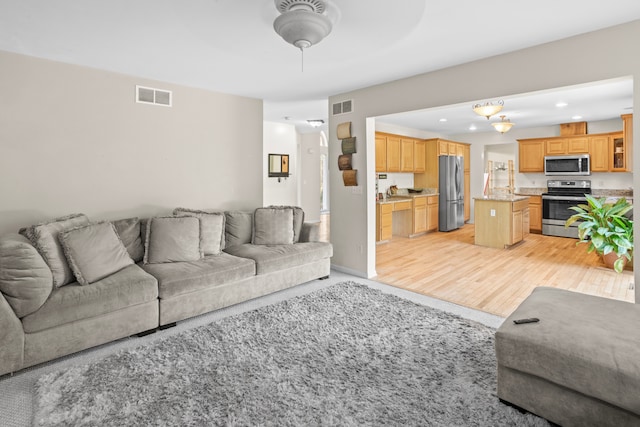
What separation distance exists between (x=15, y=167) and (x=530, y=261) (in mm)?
6475

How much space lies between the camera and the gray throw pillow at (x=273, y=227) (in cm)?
439

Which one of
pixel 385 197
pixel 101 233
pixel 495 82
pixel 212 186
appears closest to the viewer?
pixel 101 233

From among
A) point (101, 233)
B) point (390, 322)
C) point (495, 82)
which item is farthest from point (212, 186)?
point (495, 82)

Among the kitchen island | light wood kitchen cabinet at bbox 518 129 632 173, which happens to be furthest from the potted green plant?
light wood kitchen cabinet at bbox 518 129 632 173

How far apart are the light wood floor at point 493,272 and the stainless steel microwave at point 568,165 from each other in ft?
5.36

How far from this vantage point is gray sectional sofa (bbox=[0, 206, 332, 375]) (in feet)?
7.93

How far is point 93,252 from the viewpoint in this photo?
2.96m

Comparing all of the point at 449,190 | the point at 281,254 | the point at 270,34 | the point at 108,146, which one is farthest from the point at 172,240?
the point at 449,190

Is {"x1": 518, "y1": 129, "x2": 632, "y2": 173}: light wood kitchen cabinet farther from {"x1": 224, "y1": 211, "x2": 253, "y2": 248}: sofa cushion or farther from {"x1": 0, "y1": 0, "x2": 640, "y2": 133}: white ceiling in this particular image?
{"x1": 224, "y1": 211, "x2": 253, "y2": 248}: sofa cushion

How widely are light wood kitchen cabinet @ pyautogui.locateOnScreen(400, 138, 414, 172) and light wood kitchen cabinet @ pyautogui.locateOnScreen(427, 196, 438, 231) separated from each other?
85 cm

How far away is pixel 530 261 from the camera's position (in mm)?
5418

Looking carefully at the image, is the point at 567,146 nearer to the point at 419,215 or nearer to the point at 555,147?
the point at 555,147

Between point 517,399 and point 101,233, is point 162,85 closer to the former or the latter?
point 101,233

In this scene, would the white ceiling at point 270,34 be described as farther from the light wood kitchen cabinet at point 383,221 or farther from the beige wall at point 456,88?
the light wood kitchen cabinet at point 383,221
